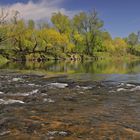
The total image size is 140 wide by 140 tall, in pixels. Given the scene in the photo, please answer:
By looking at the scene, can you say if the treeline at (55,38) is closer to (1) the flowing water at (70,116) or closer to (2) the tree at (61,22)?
(2) the tree at (61,22)

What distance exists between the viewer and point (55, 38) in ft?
266

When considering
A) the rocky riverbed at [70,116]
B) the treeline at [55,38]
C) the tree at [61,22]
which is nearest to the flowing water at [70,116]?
the rocky riverbed at [70,116]

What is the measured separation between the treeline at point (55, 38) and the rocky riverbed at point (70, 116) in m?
46.7

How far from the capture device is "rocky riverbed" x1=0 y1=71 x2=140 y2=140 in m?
9.05

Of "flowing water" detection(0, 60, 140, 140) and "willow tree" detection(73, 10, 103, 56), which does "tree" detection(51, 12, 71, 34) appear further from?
"flowing water" detection(0, 60, 140, 140)

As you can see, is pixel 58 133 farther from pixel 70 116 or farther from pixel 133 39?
pixel 133 39

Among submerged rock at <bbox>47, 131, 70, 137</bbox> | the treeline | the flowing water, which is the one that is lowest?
submerged rock at <bbox>47, 131, 70, 137</bbox>

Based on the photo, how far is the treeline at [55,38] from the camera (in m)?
74.0

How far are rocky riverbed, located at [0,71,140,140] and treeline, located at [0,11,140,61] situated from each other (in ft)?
153

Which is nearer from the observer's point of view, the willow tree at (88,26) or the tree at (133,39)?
the willow tree at (88,26)

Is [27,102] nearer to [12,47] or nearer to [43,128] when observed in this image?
[43,128]

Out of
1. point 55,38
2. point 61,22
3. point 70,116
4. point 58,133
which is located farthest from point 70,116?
point 61,22

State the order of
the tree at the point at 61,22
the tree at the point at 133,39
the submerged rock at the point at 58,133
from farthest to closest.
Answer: the tree at the point at 133,39 < the tree at the point at 61,22 < the submerged rock at the point at 58,133

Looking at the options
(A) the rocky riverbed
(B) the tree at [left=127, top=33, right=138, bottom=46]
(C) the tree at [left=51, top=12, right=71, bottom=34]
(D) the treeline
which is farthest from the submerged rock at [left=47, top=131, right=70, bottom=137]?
(B) the tree at [left=127, top=33, right=138, bottom=46]
